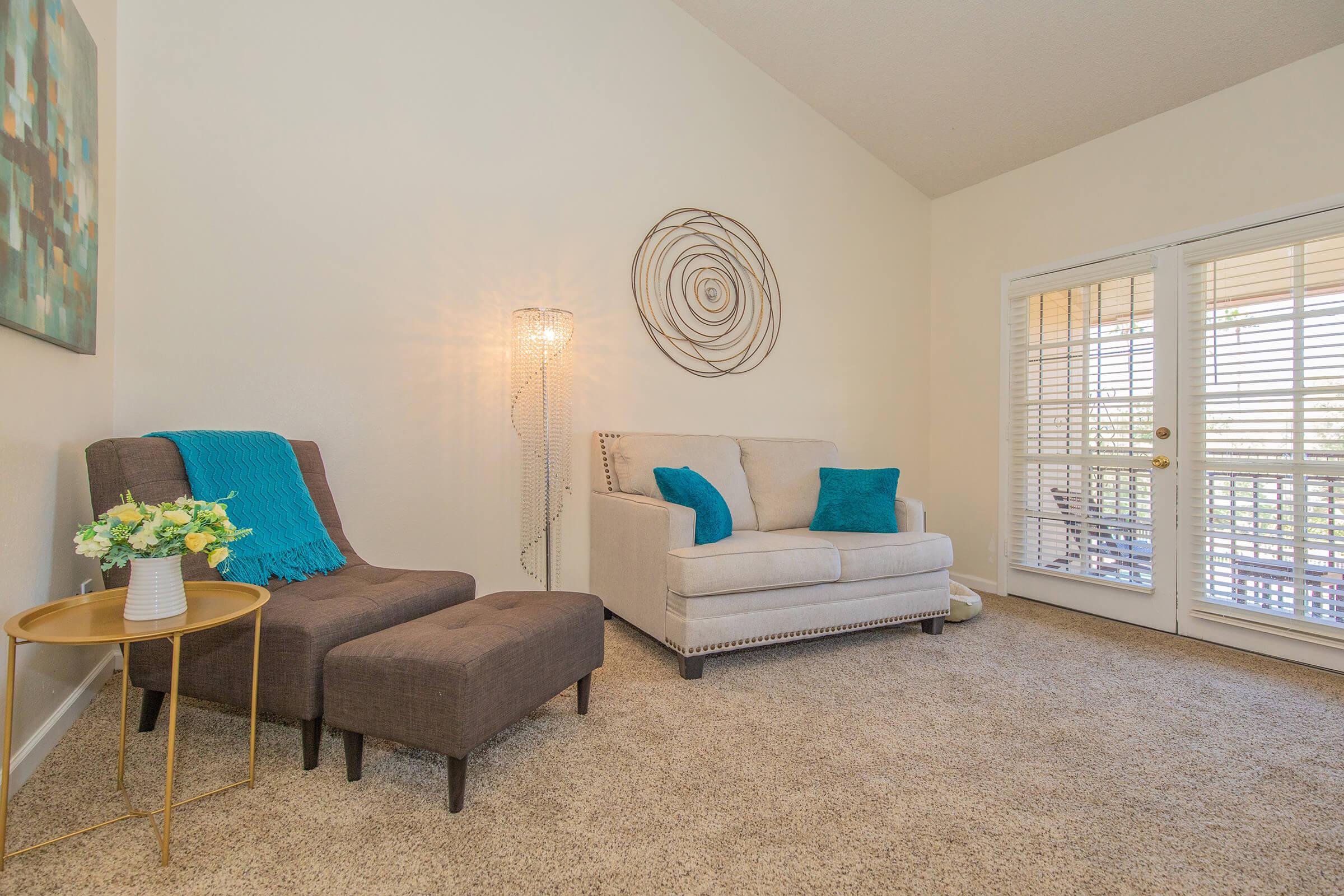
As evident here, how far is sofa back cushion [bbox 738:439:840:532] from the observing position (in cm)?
337

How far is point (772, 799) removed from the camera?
5.15 ft

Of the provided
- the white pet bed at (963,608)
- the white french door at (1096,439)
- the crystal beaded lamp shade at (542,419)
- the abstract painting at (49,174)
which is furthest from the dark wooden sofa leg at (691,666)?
the white french door at (1096,439)

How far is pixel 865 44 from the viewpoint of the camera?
11.1ft

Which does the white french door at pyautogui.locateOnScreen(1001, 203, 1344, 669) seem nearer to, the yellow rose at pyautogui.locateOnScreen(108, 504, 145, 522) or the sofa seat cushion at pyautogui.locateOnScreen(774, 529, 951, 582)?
the sofa seat cushion at pyautogui.locateOnScreen(774, 529, 951, 582)

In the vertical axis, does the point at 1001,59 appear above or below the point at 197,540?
above

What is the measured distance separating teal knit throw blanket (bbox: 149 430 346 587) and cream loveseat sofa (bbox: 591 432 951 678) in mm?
1163

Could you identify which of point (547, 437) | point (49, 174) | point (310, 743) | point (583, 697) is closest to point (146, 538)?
point (310, 743)

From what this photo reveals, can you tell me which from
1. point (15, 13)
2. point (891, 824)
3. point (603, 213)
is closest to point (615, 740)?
point (891, 824)

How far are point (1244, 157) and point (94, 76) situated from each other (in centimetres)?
461

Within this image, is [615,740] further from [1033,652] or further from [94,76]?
[94,76]

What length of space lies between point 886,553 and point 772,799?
147cm

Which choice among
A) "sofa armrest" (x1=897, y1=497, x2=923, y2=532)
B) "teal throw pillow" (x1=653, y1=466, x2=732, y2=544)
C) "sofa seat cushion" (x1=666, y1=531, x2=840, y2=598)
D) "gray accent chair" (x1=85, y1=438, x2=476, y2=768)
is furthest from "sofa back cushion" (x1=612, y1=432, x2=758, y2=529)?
"gray accent chair" (x1=85, y1=438, x2=476, y2=768)

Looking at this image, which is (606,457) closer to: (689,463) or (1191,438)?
(689,463)

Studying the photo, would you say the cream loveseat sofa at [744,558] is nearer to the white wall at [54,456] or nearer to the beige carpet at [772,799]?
the beige carpet at [772,799]
